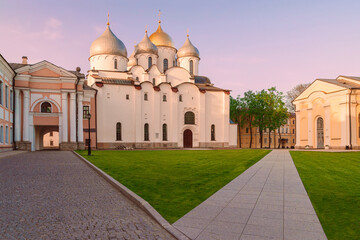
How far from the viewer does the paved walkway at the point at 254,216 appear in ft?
15.5

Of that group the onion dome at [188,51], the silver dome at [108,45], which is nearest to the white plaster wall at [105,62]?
the silver dome at [108,45]

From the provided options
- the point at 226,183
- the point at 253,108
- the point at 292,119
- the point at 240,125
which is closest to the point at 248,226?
the point at 226,183

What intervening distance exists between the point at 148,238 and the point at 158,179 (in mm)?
5480

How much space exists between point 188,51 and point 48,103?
2718cm

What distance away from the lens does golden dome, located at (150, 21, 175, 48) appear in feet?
173

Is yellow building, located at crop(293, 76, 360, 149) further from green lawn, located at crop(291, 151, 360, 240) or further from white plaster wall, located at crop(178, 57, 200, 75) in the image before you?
green lawn, located at crop(291, 151, 360, 240)

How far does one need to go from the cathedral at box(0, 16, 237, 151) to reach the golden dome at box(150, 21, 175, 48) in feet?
0.58

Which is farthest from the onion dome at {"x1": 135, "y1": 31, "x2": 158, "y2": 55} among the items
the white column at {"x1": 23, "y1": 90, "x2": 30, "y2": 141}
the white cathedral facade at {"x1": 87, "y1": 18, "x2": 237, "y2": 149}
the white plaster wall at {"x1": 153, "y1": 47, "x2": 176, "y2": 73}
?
the white column at {"x1": 23, "y1": 90, "x2": 30, "y2": 141}

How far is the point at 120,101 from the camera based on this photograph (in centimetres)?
4381

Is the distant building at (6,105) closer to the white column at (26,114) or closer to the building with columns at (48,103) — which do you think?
the building with columns at (48,103)

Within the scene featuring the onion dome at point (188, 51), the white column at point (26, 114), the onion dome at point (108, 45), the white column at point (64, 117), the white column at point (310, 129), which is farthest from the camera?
the onion dome at point (188, 51)

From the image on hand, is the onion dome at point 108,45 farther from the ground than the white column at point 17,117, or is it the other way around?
the onion dome at point 108,45

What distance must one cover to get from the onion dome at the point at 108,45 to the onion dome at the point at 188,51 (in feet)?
36.3

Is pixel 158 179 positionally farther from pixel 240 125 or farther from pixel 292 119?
pixel 292 119
